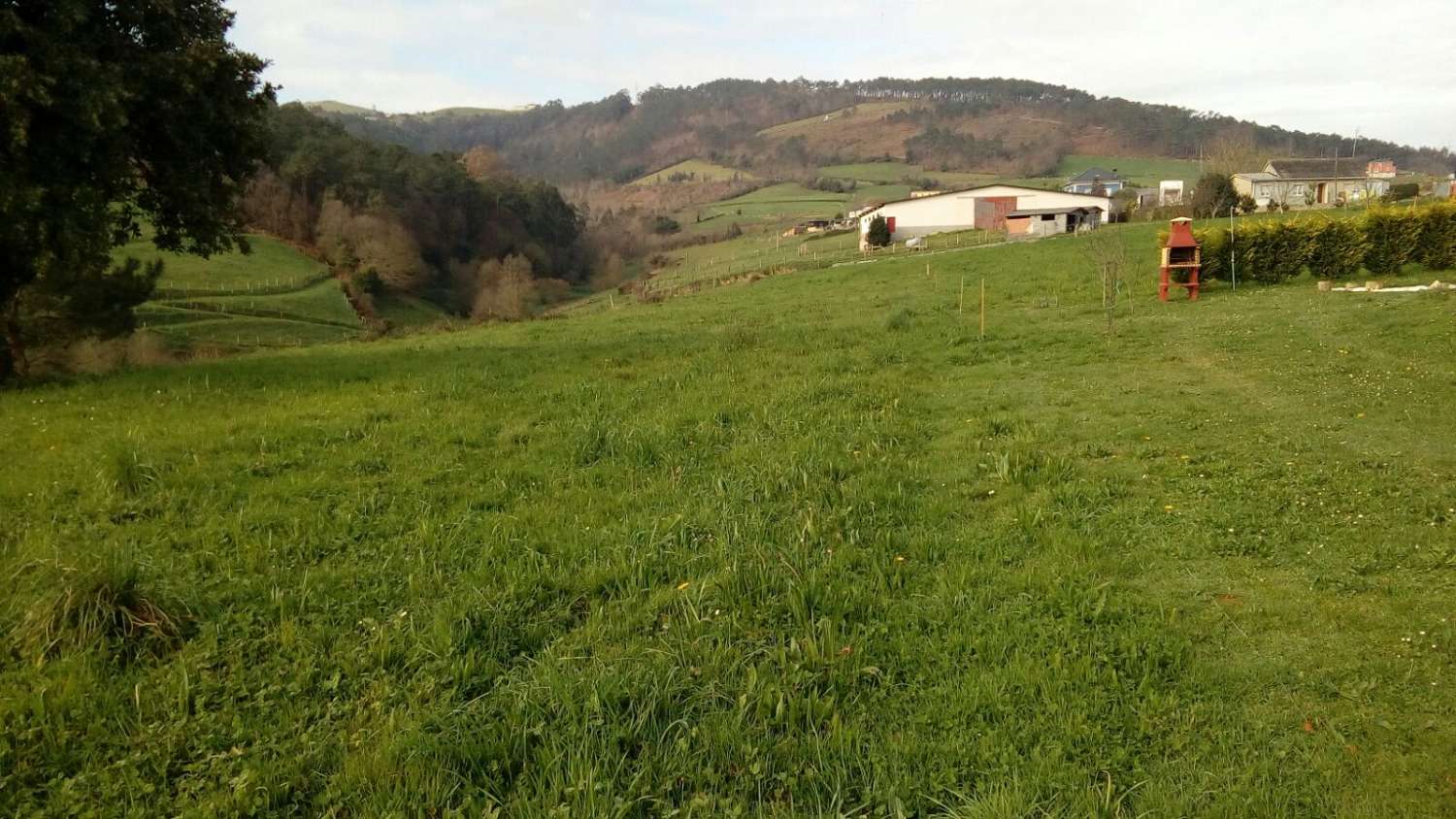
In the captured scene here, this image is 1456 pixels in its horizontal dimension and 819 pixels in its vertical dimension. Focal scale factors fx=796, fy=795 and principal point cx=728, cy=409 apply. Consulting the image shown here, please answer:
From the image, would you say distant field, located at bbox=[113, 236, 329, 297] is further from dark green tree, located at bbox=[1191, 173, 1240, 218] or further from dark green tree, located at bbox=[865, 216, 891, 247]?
dark green tree, located at bbox=[1191, 173, 1240, 218]

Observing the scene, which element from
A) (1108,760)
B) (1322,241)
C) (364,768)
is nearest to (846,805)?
(1108,760)

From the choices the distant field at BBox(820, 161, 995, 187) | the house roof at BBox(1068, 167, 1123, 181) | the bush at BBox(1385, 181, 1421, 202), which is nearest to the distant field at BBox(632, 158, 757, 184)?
the distant field at BBox(820, 161, 995, 187)

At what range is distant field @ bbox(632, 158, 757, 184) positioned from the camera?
150750 millimetres

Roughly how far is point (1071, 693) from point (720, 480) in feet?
12.5

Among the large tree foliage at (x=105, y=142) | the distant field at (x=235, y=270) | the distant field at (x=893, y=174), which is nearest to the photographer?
the large tree foliage at (x=105, y=142)

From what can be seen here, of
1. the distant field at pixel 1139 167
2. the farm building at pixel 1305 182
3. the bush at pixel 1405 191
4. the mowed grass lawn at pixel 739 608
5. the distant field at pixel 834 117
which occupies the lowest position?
the mowed grass lawn at pixel 739 608

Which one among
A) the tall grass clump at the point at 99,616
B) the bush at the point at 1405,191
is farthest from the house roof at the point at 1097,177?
the tall grass clump at the point at 99,616

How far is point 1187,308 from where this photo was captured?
742 inches

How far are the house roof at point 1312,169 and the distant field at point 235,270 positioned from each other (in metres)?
75.2

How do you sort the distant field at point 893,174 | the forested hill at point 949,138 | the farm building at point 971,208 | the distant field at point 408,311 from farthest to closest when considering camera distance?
the forested hill at point 949,138 < the distant field at point 893,174 < the farm building at point 971,208 < the distant field at point 408,311

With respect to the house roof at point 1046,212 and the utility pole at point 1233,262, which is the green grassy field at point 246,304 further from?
the house roof at point 1046,212

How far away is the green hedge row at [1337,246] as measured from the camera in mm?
19859

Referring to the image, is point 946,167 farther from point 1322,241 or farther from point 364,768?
point 364,768

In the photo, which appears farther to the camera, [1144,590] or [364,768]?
[1144,590]
